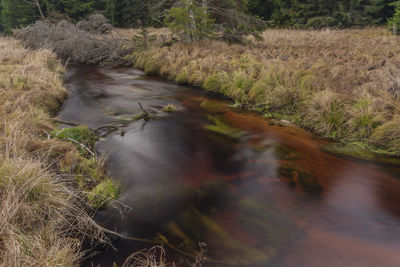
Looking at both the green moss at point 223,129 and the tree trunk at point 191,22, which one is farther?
the tree trunk at point 191,22

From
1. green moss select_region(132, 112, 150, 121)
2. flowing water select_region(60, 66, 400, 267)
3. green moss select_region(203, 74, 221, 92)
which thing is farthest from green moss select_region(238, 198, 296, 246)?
green moss select_region(203, 74, 221, 92)

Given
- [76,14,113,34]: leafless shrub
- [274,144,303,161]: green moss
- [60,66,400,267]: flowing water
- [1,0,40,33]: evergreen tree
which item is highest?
[1,0,40,33]: evergreen tree

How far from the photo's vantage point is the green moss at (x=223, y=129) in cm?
694

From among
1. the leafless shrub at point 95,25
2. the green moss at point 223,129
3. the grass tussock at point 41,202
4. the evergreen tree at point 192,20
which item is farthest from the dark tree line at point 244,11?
the grass tussock at point 41,202

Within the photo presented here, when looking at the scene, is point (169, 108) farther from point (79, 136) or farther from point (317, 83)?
point (317, 83)

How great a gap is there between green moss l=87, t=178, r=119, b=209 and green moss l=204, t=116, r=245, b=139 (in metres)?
3.30

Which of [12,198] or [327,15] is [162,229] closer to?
[12,198]

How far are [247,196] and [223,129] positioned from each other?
3086 millimetres

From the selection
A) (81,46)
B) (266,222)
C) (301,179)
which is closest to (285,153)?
(301,179)

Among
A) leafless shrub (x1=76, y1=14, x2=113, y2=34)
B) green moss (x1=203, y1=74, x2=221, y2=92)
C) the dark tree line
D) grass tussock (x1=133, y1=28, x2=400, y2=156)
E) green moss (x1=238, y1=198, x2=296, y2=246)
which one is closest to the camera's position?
green moss (x1=238, y1=198, x2=296, y2=246)

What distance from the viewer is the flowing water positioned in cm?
335

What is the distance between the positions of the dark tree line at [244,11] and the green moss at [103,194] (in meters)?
12.6

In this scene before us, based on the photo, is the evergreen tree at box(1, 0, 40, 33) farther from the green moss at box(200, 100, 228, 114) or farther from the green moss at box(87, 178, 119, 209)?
the green moss at box(87, 178, 119, 209)

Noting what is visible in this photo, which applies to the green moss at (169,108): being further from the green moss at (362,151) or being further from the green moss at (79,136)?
the green moss at (362,151)
